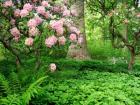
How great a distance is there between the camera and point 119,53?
20.5 m

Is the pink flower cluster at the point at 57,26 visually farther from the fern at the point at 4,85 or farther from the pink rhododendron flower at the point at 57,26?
the fern at the point at 4,85

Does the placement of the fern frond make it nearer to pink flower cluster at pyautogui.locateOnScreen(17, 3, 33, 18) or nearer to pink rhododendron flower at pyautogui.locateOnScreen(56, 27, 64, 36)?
pink rhododendron flower at pyautogui.locateOnScreen(56, 27, 64, 36)

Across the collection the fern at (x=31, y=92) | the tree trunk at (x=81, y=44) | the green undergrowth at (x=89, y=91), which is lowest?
the green undergrowth at (x=89, y=91)

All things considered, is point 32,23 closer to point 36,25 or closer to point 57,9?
point 36,25

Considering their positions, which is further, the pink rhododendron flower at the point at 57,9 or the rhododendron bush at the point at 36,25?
the pink rhododendron flower at the point at 57,9

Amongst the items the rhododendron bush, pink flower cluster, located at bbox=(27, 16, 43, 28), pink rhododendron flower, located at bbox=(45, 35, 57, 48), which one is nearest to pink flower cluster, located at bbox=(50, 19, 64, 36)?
the rhododendron bush

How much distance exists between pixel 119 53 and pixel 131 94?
12.1 meters

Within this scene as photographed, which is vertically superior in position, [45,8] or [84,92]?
[45,8]

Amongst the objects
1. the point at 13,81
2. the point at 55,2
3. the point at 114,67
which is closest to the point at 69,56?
the point at 114,67

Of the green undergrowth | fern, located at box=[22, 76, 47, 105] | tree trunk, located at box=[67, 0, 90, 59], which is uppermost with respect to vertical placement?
tree trunk, located at box=[67, 0, 90, 59]

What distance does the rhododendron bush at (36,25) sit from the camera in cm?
898

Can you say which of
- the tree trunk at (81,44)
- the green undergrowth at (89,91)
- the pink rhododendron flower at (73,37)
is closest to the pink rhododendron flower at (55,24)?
the pink rhododendron flower at (73,37)

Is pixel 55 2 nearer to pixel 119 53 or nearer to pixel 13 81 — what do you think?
pixel 13 81

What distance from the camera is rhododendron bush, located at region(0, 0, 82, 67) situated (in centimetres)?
898
